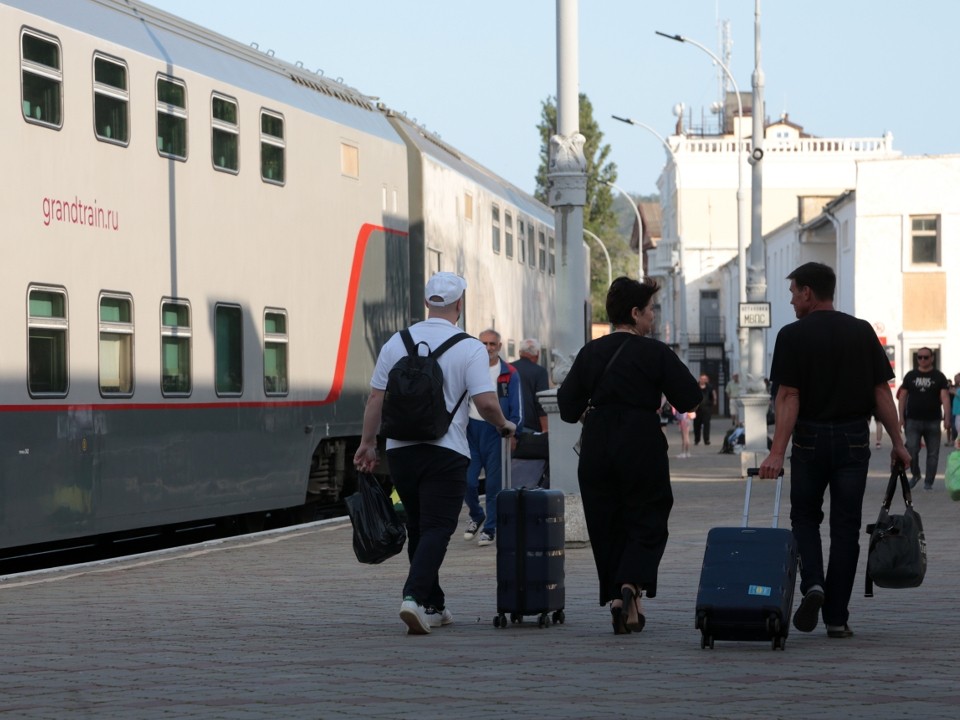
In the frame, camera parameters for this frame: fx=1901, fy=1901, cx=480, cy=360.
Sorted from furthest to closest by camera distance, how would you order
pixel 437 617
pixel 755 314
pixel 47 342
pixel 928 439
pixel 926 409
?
1. pixel 755 314
2. pixel 926 409
3. pixel 928 439
4. pixel 47 342
5. pixel 437 617

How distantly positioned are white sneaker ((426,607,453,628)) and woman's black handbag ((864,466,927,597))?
2.13m

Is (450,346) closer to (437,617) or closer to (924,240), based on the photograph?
(437,617)

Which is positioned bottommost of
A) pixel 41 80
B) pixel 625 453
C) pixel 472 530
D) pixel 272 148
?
pixel 472 530

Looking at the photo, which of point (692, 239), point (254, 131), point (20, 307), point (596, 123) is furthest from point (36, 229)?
point (596, 123)

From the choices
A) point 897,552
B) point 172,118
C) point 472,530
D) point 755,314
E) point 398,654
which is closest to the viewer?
point 398,654

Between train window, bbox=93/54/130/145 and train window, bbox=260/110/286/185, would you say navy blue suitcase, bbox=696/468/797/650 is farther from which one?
train window, bbox=260/110/286/185

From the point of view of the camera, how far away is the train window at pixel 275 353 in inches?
672

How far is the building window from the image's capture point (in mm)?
54125

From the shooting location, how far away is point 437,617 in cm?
961

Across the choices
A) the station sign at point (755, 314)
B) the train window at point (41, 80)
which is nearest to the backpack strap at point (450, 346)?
the train window at point (41, 80)

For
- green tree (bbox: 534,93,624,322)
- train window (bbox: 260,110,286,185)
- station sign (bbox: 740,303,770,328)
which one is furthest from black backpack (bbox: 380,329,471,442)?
green tree (bbox: 534,93,624,322)

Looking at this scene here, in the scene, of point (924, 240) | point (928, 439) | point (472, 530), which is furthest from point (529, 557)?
point (924, 240)

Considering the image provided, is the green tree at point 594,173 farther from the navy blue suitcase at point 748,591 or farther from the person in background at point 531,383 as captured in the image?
the navy blue suitcase at point 748,591

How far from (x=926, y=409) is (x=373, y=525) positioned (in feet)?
52.1
